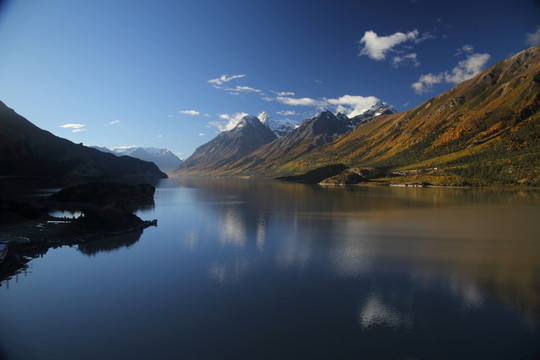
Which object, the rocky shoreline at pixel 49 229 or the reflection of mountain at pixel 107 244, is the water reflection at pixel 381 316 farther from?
the reflection of mountain at pixel 107 244

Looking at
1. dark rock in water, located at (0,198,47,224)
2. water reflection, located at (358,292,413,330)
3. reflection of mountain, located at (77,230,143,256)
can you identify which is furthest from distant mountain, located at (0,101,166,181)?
water reflection, located at (358,292,413,330)

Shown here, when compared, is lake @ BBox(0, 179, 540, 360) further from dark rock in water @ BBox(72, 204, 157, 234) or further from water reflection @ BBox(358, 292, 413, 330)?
dark rock in water @ BBox(72, 204, 157, 234)

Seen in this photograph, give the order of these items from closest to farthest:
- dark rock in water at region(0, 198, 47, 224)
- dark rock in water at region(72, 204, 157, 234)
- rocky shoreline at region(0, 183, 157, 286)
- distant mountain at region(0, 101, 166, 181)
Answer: rocky shoreline at region(0, 183, 157, 286)
dark rock in water at region(72, 204, 157, 234)
dark rock in water at region(0, 198, 47, 224)
distant mountain at region(0, 101, 166, 181)

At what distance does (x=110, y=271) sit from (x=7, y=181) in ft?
508

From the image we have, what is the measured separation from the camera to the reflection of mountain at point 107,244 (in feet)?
116

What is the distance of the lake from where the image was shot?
16078 mm

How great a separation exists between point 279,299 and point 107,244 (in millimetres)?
27022

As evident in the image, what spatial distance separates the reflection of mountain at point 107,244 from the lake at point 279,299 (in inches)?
5.7

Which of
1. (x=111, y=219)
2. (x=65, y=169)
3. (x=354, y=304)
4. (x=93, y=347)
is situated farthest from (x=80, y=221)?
(x=65, y=169)

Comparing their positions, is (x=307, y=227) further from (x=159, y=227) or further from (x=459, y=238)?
(x=159, y=227)

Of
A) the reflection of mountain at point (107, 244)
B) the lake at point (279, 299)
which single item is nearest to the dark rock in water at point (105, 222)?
the reflection of mountain at point (107, 244)

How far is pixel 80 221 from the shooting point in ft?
144

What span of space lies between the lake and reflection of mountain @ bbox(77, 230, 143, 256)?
0.48 ft

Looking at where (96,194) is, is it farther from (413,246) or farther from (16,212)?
(413,246)
